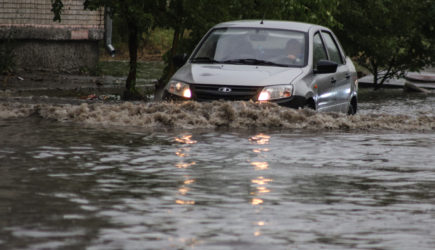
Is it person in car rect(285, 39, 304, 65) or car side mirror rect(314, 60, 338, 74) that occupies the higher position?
person in car rect(285, 39, 304, 65)

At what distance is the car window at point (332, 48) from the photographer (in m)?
16.4

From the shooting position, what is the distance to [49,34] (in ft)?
94.4

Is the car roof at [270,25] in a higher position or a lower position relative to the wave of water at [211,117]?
higher

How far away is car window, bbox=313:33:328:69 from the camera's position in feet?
50.7

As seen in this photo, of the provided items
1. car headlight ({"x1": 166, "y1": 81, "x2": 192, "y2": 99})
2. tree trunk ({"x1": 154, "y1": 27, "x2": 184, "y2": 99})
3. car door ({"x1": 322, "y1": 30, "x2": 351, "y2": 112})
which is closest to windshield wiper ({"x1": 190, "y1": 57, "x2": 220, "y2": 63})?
car headlight ({"x1": 166, "y1": 81, "x2": 192, "y2": 99})

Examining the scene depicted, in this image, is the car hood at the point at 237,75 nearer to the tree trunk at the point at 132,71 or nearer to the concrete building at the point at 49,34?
the tree trunk at the point at 132,71

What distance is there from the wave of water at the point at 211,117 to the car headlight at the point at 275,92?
0.10 metres

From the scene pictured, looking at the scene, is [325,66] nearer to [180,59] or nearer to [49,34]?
[180,59]

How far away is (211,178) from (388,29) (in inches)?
887

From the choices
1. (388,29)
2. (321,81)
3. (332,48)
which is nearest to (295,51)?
(321,81)

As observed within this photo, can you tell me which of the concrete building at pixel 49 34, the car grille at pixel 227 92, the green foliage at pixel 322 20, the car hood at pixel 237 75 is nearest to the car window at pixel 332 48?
the car hood at pixel 237 75

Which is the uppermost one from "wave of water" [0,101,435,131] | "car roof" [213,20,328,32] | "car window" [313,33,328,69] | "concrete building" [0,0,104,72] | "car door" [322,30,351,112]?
"car roof" [213,20,328,32]

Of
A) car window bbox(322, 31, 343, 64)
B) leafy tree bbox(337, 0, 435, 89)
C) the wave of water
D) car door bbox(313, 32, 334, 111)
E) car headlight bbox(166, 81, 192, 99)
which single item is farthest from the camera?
leafy tree bbox(337, 0, 435, 89)

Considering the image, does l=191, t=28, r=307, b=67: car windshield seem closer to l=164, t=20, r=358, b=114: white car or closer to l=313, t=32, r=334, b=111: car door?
l=164, t=20, r=358, b=114: white car
